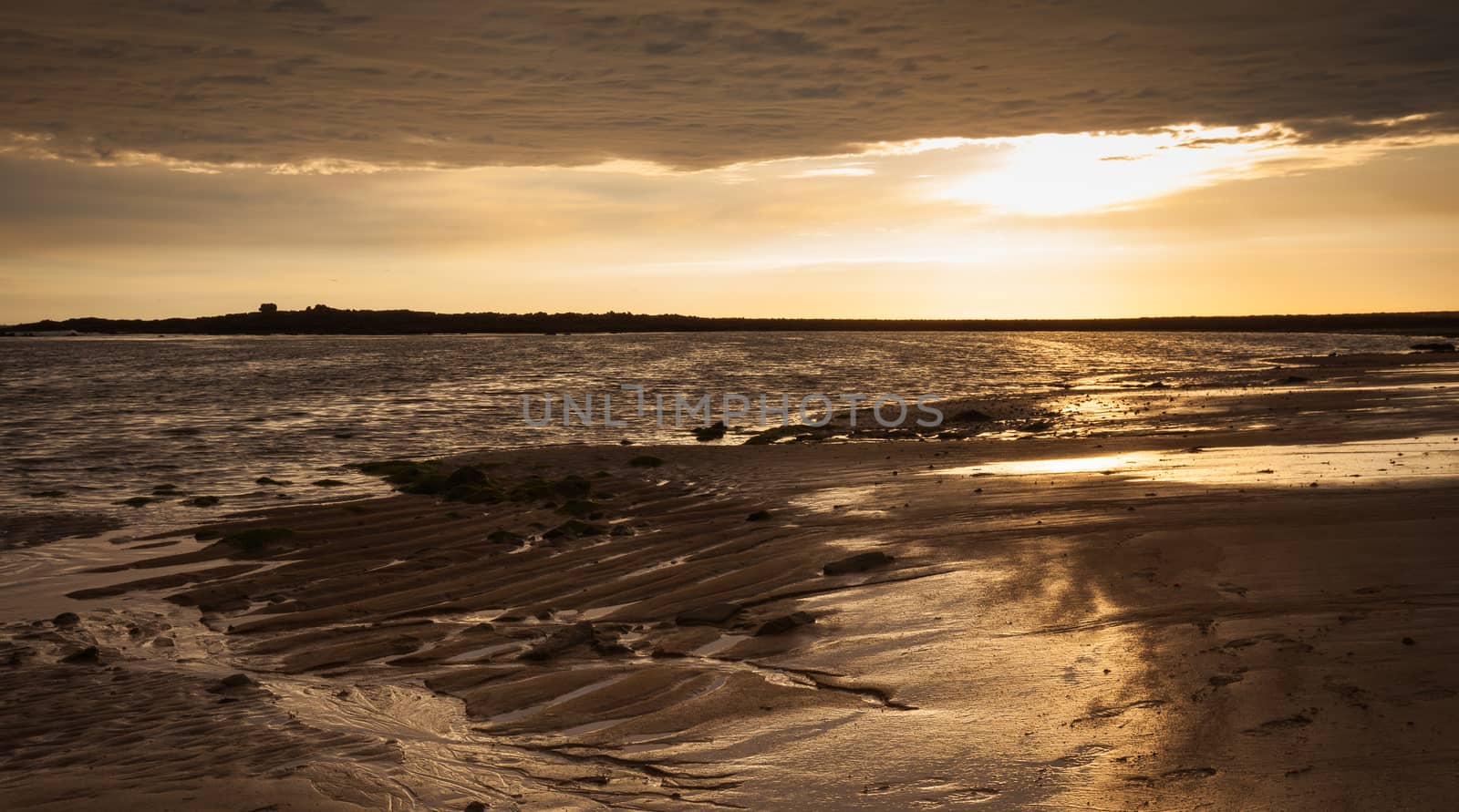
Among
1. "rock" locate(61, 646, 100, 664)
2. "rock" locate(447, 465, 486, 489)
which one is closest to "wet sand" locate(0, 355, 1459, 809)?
"rock" locate(61, 646, 100, 664)

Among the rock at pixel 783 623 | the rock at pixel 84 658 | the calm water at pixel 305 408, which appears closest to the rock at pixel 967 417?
the calm water at pixel 305 408

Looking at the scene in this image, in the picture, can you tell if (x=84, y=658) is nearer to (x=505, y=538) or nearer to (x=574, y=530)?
(x=505, y=538)

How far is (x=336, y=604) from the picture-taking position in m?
10.6

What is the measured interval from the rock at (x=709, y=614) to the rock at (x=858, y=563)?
1.49 meters

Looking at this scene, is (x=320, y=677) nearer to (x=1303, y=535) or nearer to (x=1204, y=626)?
(x=1204, y=626)

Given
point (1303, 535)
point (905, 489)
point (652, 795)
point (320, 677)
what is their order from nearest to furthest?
1. point (652, 795)
2. point (320, 677)
3. point (1303, 535)
4. point (905, 489)

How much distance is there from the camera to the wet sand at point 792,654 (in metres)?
5.78

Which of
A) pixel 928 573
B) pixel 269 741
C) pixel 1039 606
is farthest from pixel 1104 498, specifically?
pixel 269 741

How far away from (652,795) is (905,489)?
1063 centimetres

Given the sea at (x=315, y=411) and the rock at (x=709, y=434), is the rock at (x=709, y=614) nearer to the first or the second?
the sea at (x=315, y=411)

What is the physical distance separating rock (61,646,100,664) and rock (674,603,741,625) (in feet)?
16.2

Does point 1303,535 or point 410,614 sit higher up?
point 1303,535

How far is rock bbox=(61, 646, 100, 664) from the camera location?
861cm

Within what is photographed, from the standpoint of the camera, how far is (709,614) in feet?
30.5
